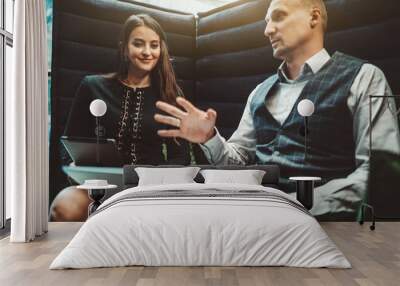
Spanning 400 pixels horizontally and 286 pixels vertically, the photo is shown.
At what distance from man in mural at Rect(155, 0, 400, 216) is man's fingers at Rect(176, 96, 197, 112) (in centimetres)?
1

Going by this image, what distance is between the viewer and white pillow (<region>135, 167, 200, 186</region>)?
6508mm

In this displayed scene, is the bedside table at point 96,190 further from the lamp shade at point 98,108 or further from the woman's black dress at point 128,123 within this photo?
the lamp shade at point 98,108

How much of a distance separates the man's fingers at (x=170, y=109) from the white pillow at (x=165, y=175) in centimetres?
87

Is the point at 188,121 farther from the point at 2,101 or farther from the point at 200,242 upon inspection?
the point at 200,242

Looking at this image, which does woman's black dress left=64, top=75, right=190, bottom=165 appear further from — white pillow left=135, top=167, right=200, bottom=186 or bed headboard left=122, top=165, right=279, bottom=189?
white pillow left=135, top=167, right=200, bottom=186

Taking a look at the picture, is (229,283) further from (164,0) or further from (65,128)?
(164,0)

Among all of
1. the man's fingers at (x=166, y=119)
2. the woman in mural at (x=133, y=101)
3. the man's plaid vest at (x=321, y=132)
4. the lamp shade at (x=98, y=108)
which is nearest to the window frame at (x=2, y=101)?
the woman in mural at (x=133, y=101)

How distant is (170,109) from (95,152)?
3.85 feet

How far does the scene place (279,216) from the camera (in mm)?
4418

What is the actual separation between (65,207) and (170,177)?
169cm

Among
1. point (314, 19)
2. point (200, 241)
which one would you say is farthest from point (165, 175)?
point (314, 19)

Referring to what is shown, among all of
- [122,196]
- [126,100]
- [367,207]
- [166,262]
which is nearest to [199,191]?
[122,196]

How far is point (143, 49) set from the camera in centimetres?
722

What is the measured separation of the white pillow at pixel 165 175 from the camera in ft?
21.4
